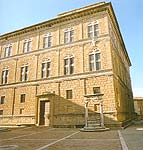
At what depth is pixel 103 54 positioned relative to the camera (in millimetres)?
19641

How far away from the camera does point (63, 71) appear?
70.4ft

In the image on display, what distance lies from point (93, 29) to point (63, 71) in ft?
20.7

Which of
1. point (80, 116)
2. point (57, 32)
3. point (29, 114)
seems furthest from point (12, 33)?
point (80, 116)

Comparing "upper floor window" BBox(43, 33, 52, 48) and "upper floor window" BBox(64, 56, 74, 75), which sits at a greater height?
"upper floor window" BBox(43, 33, 52, 48)

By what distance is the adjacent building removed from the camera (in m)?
19.1

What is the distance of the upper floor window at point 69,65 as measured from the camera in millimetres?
21156

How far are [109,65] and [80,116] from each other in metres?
6.31

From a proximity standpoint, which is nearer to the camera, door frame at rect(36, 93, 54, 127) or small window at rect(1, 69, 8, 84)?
door frame at rect(36, 93, 54, 127)

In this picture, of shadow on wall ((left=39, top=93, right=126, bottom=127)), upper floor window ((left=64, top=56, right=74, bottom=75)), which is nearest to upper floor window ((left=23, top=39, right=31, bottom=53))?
upper floor window ((left=64, top=56, right=74, bottom=75))

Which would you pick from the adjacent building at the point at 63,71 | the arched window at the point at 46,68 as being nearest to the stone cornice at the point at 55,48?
the adjacent building at the point at 63,71

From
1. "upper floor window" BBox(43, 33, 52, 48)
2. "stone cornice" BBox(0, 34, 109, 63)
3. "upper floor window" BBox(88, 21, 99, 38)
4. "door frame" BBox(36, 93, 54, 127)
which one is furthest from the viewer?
"upper floor window" BBox(43, 33, 52, 48)

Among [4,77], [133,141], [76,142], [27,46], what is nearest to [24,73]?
[4,77]

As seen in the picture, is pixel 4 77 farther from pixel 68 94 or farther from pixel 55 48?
pixel 68 94

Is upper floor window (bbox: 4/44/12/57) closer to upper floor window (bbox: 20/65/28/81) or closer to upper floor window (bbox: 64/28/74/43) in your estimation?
upper floor window (bbox: 20/65/28/81)
